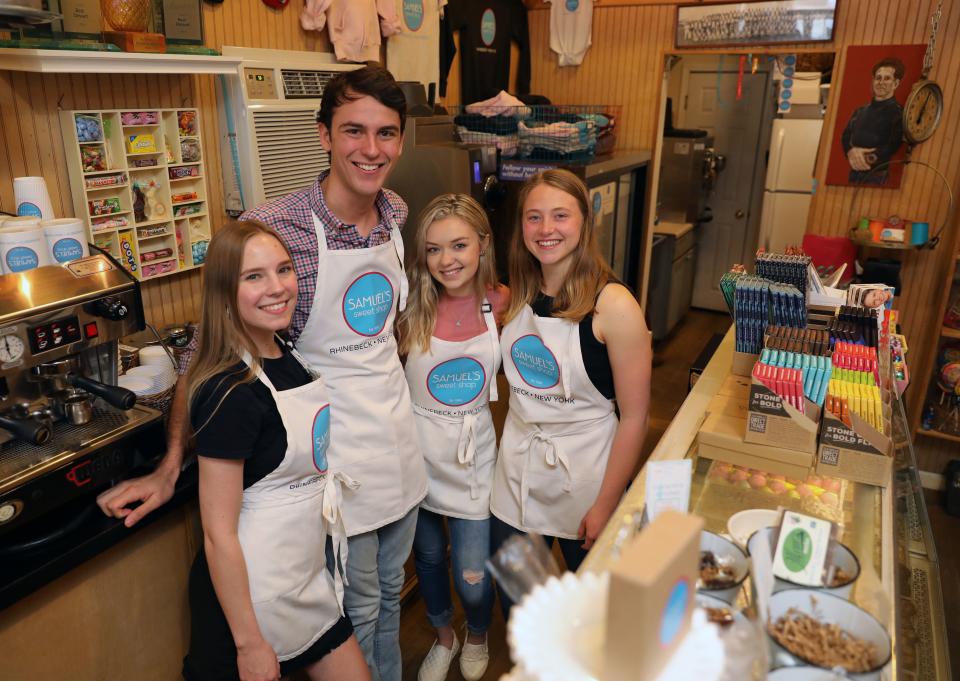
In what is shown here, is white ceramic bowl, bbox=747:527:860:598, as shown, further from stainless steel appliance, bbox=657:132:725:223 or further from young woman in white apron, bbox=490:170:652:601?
stainless steel appliance, bbox=657:132:725:223

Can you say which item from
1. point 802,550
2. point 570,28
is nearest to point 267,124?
point 802,550

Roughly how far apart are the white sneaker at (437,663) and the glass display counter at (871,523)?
1237mm

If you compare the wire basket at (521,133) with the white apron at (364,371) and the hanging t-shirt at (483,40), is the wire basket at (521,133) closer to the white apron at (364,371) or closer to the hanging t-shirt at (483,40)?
the hanging t-shirt at (483,40)

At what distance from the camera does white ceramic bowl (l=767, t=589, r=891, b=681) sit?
996 millimetres

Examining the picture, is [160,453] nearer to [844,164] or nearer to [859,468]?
[859,468]

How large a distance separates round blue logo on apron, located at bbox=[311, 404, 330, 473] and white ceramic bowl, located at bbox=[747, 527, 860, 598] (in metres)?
1.00

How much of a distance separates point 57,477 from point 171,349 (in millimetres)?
821

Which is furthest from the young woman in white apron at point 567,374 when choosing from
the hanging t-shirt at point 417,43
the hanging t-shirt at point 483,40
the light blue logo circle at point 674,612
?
the hanging t-shirt at point 483,40

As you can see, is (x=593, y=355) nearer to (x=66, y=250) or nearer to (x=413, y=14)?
(x=66, y=250)

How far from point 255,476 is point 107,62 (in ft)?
4.46

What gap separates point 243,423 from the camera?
5.01 feet

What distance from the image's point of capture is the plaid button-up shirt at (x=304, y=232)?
1.80m

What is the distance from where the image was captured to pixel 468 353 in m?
2.11

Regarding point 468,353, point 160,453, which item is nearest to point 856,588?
point 468,353
